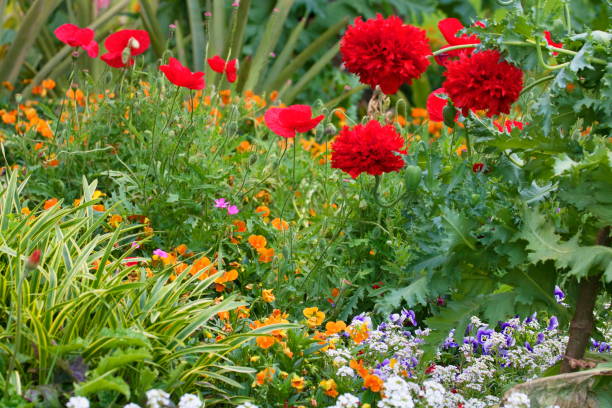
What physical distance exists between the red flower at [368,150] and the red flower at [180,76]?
Result: 638mm

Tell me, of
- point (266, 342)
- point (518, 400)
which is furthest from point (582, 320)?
point (266, 342)

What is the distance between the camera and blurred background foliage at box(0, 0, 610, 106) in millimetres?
4238

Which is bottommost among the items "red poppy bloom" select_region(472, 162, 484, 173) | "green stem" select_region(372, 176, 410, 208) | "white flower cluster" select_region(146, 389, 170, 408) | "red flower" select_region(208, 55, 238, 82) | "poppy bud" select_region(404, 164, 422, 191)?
Result: "white flower cluster" select_region(146, 389, 170, 408)

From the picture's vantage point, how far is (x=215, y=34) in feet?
15.4

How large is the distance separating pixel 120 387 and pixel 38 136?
2414 millimetres

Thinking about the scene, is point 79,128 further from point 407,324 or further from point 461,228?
point 461,228

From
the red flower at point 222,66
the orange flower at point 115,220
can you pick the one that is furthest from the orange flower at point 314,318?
the red flower at point 222,66

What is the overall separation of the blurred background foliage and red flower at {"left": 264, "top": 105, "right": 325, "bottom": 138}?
0.96m

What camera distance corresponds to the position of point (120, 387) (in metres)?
1.66

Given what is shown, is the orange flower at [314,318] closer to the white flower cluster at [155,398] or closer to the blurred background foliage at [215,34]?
the white flower cluster at [155,398]

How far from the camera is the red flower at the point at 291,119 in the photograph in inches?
92.5

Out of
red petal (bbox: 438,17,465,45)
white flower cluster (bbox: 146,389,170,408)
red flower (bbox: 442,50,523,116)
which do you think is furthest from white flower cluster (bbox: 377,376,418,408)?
red petal (bbox: 438,17,465,45)

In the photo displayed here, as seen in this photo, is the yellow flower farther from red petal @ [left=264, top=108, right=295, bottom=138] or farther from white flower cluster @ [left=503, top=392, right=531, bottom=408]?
red petal @ [left=264, top=108, right=295, bottom=138]

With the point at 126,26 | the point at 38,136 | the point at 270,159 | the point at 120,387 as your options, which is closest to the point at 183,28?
the point at 126,26
